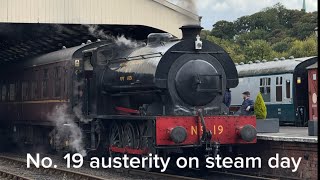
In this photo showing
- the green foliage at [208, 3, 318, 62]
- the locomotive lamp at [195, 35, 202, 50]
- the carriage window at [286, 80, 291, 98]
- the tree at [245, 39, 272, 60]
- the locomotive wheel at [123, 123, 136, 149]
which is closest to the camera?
the locomotive lamp at [195, 35, 202, 50]

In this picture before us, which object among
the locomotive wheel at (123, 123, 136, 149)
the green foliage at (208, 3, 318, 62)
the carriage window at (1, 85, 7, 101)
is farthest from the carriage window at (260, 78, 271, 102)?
the green foliage at (208, 3, 318, 62)

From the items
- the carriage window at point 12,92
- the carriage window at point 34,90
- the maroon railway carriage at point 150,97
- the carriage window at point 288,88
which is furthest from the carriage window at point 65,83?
the carriage window at point 288,88

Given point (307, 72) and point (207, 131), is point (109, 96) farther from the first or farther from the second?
point (307, 72)

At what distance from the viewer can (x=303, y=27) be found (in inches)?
2751

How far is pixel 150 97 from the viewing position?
42.9 feet

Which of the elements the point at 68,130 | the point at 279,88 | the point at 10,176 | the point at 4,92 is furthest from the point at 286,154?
the point at 4,92

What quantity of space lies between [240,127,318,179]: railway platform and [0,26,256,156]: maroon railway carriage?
72cm

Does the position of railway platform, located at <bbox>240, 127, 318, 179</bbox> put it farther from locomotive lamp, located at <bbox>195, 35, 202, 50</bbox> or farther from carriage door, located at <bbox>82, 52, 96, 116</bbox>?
carriage door, located at <bbox>82, 52, 96, 116</bbox>

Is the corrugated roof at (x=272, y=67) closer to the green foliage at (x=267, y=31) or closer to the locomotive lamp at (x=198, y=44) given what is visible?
the locomotive lamp at (x=198, y=44)

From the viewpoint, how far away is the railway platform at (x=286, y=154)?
12.1m

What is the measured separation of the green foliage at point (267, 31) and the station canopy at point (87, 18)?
35985 mm

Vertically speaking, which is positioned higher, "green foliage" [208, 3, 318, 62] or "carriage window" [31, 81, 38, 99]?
"green foliage" [208, 3, 318, 62]

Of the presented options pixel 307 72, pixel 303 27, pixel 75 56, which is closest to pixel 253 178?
pixel 75 56

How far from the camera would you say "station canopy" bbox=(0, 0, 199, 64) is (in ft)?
65.6
